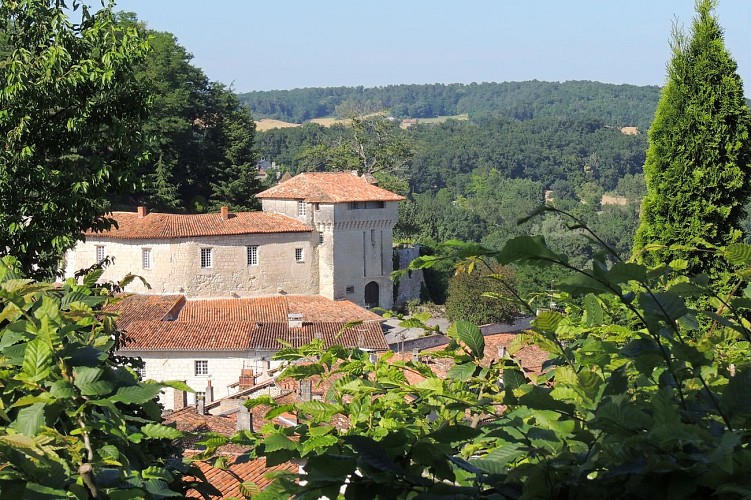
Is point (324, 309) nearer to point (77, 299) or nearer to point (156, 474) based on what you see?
point (77, 299)

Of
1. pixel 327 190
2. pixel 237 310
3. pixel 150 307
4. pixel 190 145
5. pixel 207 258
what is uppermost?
pixel 190 145

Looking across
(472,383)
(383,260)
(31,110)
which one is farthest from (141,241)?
(472,383)

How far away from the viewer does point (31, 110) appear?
1018 cm

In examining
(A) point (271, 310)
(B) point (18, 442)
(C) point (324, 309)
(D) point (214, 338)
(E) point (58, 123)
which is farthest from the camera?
(C) point (324, 309)

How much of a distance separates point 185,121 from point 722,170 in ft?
128

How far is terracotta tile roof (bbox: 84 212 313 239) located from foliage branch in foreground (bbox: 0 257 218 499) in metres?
35.1

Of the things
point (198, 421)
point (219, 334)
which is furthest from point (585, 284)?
point (219, 334)

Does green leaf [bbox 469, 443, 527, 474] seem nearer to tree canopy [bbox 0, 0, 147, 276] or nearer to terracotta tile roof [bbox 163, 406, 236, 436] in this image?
tree canopy [bbox 0, 0, 147, 276]

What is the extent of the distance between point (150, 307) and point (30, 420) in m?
33.2

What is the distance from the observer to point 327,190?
4041 centimetres

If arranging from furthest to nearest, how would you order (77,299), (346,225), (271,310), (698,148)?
(346,225) → (271,310) → (698,148) → (77,299)

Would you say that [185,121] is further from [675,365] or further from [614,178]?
[614,178]

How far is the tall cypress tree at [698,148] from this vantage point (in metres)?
12.0

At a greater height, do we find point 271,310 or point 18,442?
point 18,442
